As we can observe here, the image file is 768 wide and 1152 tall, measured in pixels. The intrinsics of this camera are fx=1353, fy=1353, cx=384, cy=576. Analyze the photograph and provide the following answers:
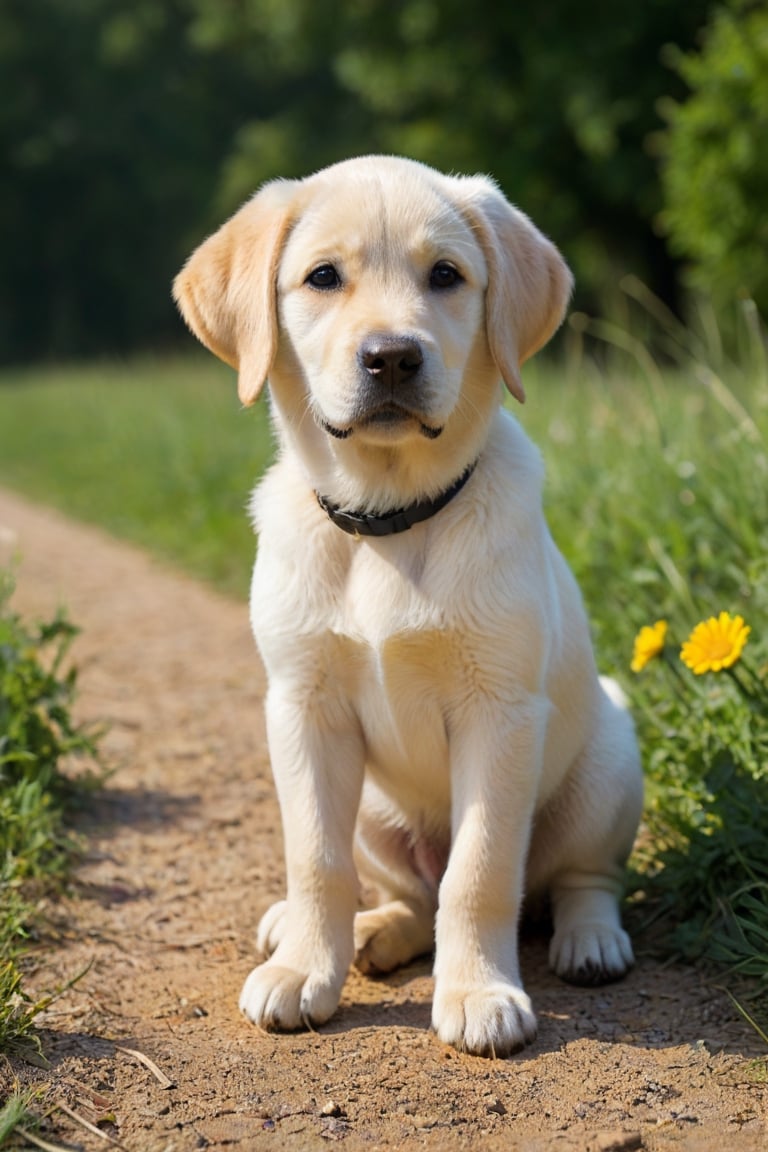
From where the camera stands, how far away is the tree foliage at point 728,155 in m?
10.1

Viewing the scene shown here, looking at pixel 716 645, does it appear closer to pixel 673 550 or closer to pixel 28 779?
pixel 673 550

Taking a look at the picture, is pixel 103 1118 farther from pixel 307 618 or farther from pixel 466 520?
pixel 466 520

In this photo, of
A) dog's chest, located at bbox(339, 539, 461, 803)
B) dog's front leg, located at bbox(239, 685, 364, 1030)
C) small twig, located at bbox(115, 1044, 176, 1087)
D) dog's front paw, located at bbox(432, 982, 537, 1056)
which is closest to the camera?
small twig, located at bbox(115, 1044, 176, 1087)

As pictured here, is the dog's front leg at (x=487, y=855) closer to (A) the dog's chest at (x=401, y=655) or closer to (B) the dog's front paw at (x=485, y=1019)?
(B) the dog's front paw at (x=485, y=1019)

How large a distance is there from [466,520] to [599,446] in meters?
3.16

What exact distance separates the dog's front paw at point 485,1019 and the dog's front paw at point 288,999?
237mm

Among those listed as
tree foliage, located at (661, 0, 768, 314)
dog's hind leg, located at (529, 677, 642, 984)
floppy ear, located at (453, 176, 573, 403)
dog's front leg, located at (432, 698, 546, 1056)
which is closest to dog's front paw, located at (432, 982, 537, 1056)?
dog's front leg, located at (432, 698, 546, 1056)

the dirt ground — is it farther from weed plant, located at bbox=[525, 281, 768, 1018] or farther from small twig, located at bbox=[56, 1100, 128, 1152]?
weed plant, located at bbox=[525, 281, 768, 1018]

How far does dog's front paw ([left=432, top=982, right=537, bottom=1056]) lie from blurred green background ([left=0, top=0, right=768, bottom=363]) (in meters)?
6.10

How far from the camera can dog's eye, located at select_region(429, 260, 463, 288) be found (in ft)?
9.33

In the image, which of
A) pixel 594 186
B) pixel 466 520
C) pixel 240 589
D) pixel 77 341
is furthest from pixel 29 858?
pixel 77 341

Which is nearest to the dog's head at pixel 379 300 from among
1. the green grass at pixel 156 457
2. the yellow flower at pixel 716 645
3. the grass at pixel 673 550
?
the yellow flower at pixel 716 645

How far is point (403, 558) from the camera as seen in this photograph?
285 cm

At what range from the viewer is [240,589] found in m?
7.32
